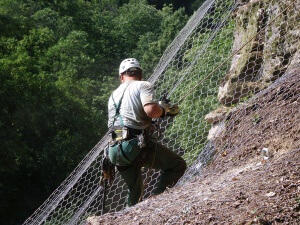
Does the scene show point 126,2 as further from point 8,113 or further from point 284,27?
point 284,27

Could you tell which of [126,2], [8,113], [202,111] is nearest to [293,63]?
[202,111]

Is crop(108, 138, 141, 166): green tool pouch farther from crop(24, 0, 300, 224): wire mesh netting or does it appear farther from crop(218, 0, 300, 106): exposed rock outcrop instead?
crop(218, 0, 300, 106): exposed rock outcrop

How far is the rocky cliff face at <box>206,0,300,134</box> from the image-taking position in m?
6.03

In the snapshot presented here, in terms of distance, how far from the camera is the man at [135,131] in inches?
163

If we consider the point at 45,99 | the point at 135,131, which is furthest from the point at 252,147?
the point at 45,99

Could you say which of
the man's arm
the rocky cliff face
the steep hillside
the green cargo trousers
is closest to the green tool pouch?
the green cargo trousers

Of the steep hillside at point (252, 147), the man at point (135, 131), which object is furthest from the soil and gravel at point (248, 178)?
the man at point (135, 131)

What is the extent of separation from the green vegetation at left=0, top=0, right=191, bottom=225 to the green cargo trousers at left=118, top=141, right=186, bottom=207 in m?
9.61

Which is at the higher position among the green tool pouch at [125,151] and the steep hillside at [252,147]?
the green tool pouch at [125,151]

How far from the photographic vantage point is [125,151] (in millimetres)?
4184

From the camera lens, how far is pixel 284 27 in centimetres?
616

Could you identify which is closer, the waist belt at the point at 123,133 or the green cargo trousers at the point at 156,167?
the waist belt at the point at 123,133

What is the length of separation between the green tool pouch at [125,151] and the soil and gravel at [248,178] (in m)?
0.36

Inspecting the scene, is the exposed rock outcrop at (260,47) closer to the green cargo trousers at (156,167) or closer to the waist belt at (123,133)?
the green cargo trousers at (156,167)
